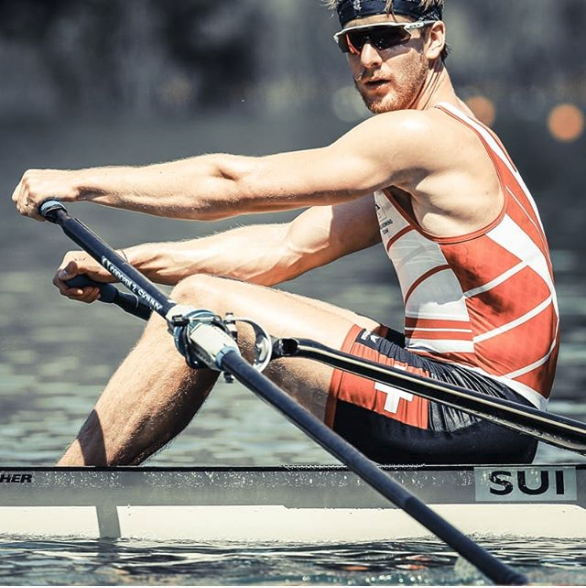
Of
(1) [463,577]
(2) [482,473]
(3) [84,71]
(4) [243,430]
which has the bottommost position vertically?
(1) [463,577]

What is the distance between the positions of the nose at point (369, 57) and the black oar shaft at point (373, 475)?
4.85 feet

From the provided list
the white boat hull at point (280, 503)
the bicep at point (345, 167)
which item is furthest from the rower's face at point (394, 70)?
the white boat hull at point (280, 503)

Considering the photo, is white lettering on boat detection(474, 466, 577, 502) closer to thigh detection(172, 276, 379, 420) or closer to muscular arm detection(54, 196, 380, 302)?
thigh detection(172, 276, 379, 420)

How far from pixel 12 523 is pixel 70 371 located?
5.51m

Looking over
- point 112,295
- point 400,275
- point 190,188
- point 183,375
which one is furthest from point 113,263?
point 400,275

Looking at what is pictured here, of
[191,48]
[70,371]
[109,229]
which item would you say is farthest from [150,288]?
[191,48]

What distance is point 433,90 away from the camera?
6121 mm

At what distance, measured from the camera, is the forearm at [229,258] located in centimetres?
679

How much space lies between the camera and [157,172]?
5.92m

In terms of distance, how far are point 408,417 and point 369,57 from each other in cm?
149

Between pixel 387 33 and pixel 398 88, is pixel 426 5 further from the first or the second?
pixel 398 88

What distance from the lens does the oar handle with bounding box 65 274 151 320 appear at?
665cm

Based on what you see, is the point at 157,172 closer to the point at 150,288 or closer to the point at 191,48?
the point at 150,288

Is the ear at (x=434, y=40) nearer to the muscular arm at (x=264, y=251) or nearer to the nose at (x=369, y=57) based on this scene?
the nose at (x=369, y=57)
